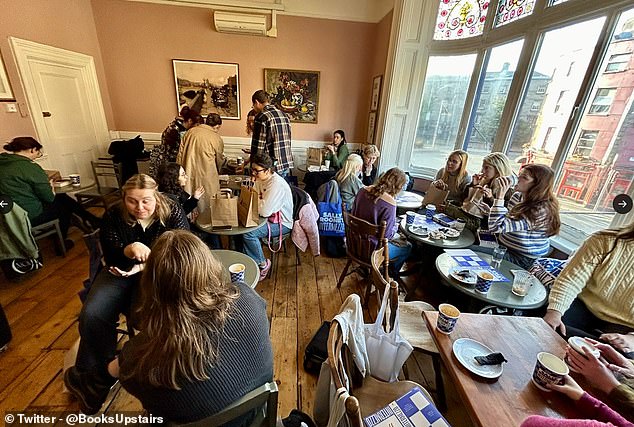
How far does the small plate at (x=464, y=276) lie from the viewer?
1580 millimetres

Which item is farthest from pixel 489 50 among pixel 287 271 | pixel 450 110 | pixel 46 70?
pixel 46 70

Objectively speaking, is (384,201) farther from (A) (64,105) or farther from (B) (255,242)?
(A) (64,105)

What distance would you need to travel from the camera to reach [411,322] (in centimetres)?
159

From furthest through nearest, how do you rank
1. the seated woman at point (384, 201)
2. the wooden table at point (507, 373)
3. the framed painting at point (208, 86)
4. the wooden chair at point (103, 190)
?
the framed painting at point (208, 86) < the wooden chair at point (103, 190) < the seated woman at point (384, 201) < the wooden table at point (507, 373)

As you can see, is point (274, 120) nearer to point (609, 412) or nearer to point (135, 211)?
point (135, 211)

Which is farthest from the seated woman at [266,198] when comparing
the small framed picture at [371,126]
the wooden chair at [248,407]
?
the small framed picture at [371,126]

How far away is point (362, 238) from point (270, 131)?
1756mm

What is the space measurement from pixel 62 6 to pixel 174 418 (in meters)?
5.31

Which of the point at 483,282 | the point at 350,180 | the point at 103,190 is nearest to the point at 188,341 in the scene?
the point at 483,282

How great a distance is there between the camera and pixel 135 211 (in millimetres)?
1492

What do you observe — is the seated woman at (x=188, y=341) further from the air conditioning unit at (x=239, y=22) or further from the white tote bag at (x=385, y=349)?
the air conditioning unit at (x=239, y=22)

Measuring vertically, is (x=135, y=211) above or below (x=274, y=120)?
below

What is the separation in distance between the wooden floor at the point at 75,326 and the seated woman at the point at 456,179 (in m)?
1.35

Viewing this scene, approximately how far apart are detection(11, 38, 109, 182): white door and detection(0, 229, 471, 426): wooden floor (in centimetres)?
164
